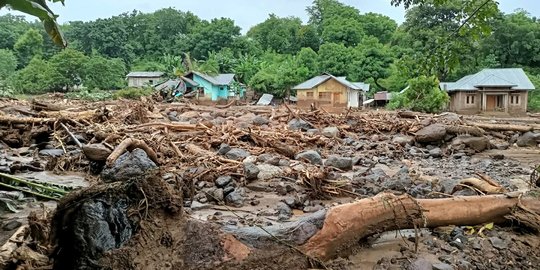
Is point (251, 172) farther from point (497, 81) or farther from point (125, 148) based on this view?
point (497, 81)

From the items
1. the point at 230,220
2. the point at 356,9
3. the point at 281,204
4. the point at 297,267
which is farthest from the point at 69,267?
the point at 356,9

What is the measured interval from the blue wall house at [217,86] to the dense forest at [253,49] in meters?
2.02

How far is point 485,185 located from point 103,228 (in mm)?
4021

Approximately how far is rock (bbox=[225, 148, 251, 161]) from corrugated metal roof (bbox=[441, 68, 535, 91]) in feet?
89.8

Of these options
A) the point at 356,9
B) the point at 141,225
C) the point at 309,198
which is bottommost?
the point at 309,198

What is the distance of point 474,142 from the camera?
10352mm

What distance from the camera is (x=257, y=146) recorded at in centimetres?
923

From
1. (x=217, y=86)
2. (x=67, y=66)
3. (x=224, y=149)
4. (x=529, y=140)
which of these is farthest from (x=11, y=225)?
→ (x=217, y=86)

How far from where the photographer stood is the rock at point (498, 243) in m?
3.68

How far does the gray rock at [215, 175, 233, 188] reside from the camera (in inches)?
227

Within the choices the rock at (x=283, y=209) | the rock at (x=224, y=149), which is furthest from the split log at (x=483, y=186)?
the rock at (x=224, y=149)

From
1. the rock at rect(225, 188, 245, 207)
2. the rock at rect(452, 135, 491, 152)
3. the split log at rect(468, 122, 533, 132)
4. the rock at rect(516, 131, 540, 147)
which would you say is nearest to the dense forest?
the split log at rect(468, 122, 533, 132)

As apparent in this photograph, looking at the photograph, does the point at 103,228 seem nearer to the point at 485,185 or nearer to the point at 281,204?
the point at 281,204

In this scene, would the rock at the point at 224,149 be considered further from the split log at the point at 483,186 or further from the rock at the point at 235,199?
the split log at the point at 483,186
